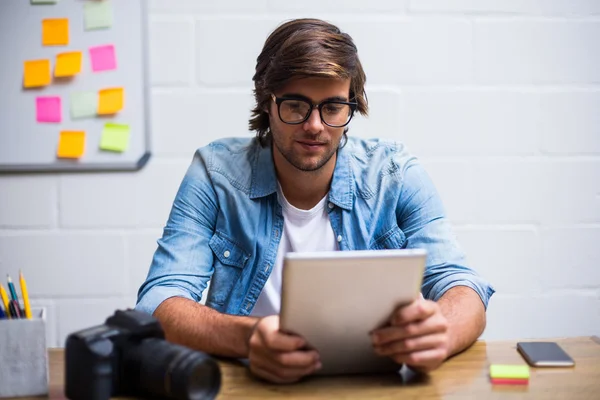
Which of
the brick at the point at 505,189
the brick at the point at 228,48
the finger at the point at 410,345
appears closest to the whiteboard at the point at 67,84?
the brick at the point at 228,48

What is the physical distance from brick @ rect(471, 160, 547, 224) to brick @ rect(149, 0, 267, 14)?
81 centimetres

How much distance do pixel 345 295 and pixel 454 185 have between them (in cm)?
128

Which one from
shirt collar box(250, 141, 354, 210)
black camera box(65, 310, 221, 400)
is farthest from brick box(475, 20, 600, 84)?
black camera box(65, 310, 221, 400)

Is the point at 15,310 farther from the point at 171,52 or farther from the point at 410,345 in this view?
the point at 171,52

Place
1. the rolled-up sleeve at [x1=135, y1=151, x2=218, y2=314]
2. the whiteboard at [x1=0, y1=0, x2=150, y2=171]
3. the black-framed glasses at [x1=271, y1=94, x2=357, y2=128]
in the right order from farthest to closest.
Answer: the whiteboard at [x1=0, y1=0, x2=150, y2=171] < the black-framed glasses at [x1=271, y1=94, x2=357, y2=128] < the rolled-up sleeve at [x1=135, y1=151, x2=218, y2=314]

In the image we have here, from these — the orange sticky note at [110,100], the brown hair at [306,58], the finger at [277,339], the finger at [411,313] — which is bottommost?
the finger at [277,339]

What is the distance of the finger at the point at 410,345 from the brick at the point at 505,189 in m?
1.18

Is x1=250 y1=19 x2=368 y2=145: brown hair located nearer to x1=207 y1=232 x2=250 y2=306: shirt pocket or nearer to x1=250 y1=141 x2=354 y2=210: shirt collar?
x1=250 y1=141 x2=354 y2=210: shirt collar

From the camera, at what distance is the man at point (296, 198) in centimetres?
144

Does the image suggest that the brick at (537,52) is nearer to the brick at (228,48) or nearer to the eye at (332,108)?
the brick at (228,48)

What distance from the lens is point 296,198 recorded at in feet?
5.17

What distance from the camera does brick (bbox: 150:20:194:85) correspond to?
2057 millimetres

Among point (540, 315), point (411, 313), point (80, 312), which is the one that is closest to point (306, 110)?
point (411, 313)

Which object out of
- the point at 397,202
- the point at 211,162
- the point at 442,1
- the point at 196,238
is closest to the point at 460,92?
the point at 442,1
